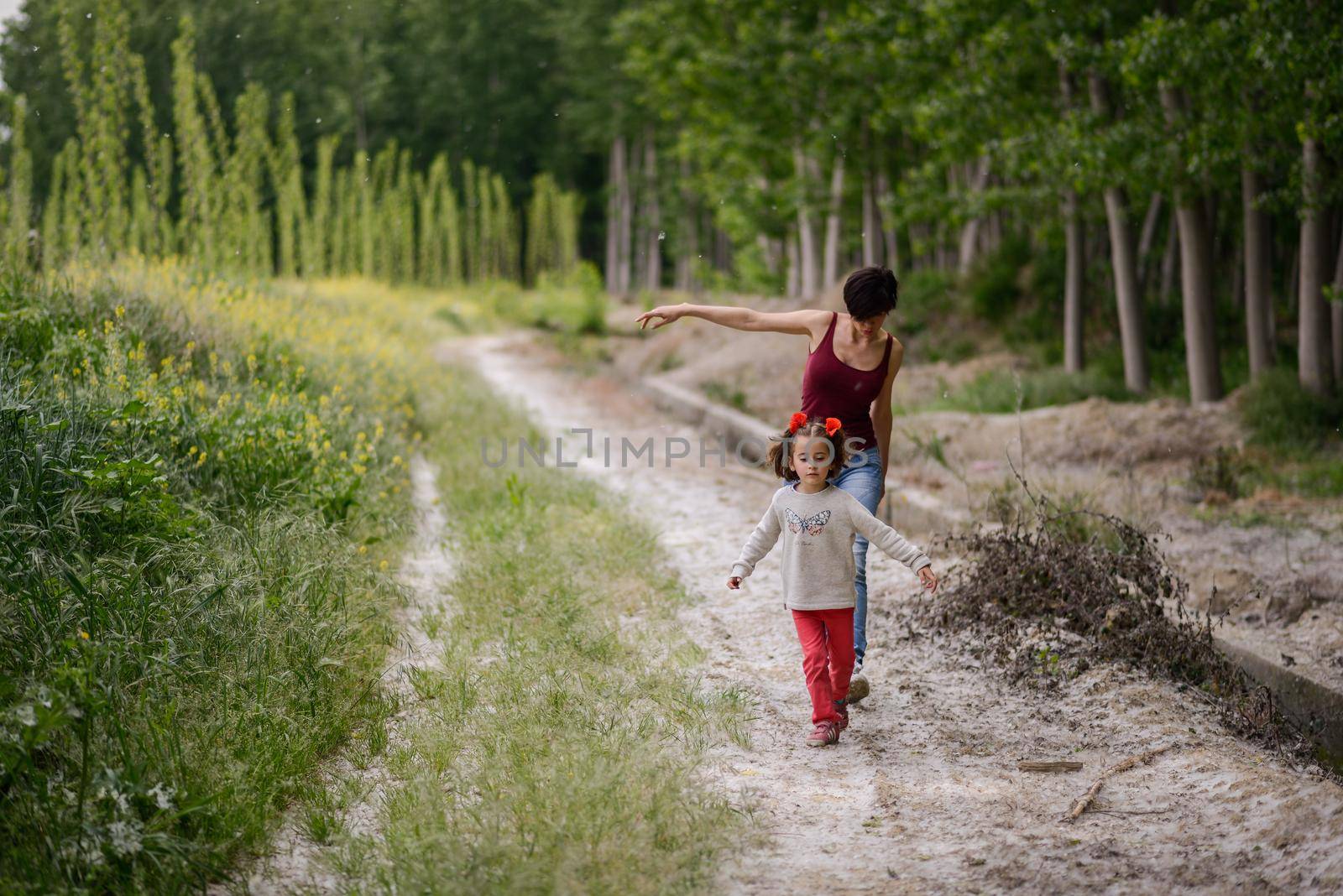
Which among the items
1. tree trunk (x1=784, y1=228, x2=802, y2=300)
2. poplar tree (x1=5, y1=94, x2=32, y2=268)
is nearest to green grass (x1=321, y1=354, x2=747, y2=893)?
poplar tree (x1=5, y1=94, x2=32, y2=268)

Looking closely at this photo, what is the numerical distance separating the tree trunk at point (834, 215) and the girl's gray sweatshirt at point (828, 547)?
1697cm

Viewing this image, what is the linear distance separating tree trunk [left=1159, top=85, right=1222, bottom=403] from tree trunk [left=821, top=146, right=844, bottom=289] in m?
9.05

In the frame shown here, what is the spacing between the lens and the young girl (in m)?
4.40

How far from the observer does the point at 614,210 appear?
44.9 m

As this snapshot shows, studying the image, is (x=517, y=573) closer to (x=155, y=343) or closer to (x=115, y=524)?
(x=115, y=524)

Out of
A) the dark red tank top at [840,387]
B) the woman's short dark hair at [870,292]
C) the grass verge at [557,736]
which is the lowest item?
the grass verge at [557,736]

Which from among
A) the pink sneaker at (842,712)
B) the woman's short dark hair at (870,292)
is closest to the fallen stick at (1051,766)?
the pink sneaker at (842,712)

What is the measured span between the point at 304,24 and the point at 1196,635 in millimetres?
Answer: 40524

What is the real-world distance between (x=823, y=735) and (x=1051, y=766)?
2.92ft

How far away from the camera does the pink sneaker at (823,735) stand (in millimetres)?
4480

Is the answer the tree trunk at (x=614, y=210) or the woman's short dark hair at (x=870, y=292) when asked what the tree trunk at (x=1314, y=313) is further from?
the tree trunk at (x=614, y=210)

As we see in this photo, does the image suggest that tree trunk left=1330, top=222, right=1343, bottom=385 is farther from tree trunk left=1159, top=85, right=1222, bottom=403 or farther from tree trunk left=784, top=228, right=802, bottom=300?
tree trunk left=784, top=228, right=802, bottom=300

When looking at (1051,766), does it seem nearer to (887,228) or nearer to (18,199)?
(18,199)

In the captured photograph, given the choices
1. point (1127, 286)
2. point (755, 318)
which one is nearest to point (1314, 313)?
point (1127, 286)
